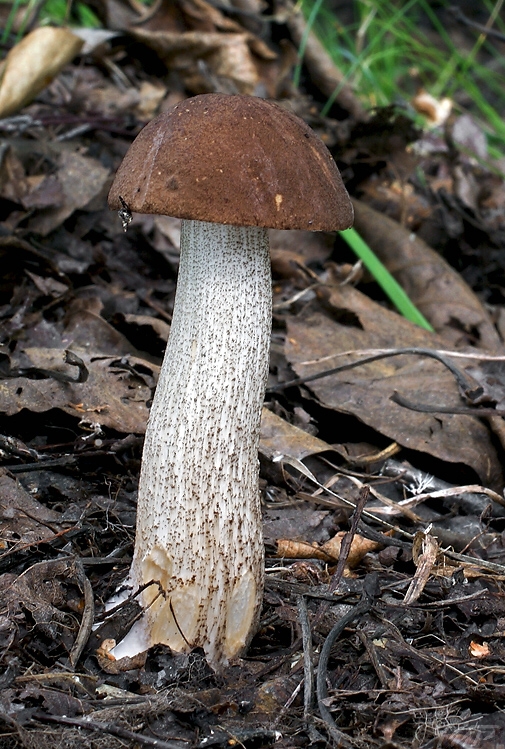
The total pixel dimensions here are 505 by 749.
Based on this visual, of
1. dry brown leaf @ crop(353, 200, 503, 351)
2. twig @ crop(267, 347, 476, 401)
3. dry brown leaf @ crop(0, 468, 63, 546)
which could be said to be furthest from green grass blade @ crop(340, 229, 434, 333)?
dry brown leaf @ crop(0, 468, 63, 546)

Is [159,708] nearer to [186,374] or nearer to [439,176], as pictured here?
[186,374]

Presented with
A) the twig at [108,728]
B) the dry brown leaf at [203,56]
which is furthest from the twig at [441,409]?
the dry brown leaf at [203,56]

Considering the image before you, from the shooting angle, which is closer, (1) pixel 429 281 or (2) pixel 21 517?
(2) pixel 21 517

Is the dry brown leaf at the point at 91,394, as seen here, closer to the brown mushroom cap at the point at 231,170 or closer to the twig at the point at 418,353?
the twig at the point at 418,353

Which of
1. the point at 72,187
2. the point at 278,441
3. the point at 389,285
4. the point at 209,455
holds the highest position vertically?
the point at 209,455

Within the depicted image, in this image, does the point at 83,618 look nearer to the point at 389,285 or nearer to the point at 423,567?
the point at 423,567

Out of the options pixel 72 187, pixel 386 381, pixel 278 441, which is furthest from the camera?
pixel 72 187

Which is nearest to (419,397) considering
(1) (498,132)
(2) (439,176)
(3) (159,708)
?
(3) (159,708)

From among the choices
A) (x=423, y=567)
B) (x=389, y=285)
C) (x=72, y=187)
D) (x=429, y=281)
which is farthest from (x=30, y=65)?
(x=423, y=567)
